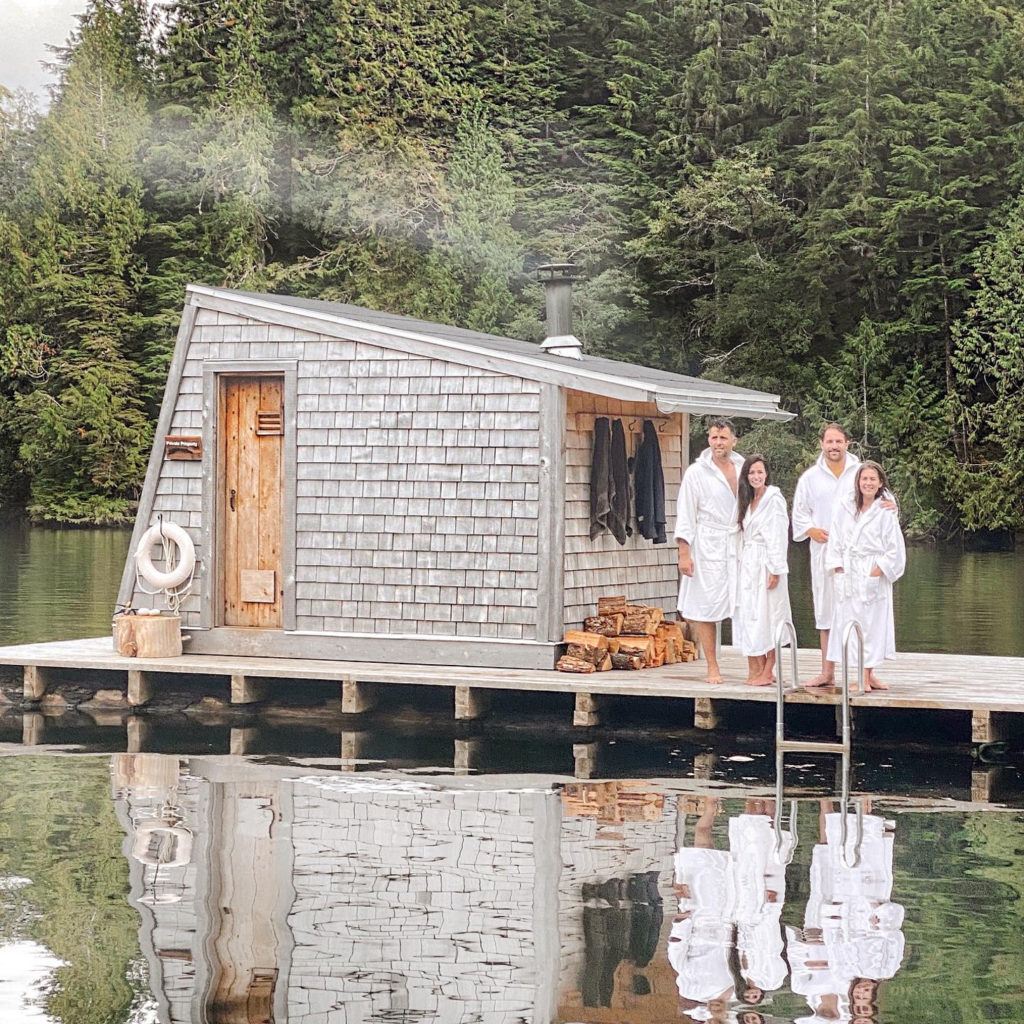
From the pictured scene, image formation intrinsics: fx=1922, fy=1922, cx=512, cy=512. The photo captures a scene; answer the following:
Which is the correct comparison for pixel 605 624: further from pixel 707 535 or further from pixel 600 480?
pixel 707 535

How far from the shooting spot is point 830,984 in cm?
702

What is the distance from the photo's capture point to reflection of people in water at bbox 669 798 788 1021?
701 cm

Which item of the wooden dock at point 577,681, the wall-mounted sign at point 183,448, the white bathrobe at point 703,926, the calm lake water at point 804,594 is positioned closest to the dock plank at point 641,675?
the wooden dock at point 577,681

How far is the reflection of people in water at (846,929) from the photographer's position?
6941 millimetres

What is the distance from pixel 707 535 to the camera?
13.5 m

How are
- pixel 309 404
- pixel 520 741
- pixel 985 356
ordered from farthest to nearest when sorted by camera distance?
pixel 985 356
pixel 309 404
pixel 520 741

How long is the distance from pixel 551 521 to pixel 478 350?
136 centimetres

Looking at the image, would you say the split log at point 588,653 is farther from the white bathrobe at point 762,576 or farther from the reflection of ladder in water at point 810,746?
the reflection of ladder in water at point 810,746

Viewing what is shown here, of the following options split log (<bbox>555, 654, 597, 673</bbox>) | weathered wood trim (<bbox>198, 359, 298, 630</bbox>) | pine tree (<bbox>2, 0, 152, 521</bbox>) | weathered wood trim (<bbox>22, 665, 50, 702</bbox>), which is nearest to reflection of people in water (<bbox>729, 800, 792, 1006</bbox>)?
split log (<bbox>555, 654, 597, 673</bbox>)

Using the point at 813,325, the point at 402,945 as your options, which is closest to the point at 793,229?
the point at 813,325

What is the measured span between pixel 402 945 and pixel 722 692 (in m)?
5.48

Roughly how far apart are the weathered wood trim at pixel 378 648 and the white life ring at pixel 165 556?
48 cm

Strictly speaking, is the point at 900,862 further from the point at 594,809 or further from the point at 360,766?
the point at 360,766

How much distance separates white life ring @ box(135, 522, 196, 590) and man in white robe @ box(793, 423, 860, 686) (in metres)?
4.75
